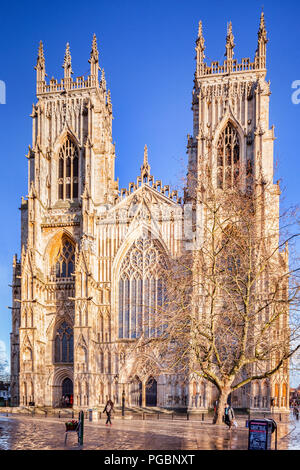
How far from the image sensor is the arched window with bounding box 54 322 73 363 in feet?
134

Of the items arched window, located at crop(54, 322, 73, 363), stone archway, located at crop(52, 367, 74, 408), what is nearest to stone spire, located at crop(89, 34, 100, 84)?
arched window, located at crop(54, 322, 73, 363)

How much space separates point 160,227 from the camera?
1617 inches

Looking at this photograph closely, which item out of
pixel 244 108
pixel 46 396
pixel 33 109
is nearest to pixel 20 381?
pixel 46 396

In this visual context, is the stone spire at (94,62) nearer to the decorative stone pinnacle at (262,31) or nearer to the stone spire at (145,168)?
the stone spire at (145,168)

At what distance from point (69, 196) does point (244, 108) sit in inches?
607

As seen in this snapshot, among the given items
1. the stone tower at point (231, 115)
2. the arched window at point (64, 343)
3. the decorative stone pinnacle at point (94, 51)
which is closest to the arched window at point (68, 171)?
the decorative stone pinnacle at point (94, 51)

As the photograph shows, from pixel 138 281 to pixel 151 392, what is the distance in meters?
7.98

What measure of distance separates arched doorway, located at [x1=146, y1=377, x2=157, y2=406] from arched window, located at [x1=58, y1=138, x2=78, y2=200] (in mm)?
15523

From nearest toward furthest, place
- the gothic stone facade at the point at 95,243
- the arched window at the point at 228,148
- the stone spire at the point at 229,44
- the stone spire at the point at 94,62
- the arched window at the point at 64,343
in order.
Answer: the gothic stone facade at the point at 95,243 < the arched window at the point at 64,343 < the arched window at the point at 228,148 < the stone spire at the point at 229,44 < the stone spire at the point at 94,62

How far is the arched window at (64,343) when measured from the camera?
40906mm

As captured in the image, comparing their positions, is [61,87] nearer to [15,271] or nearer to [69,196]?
[69,196]

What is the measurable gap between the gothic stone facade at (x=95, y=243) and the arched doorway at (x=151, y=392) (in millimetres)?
69

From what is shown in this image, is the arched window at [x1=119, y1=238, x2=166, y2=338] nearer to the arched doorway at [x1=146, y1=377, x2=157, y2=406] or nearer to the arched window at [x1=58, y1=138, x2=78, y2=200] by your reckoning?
the arched doorway at [x1=146, y1=377, x2=157, y2=406]

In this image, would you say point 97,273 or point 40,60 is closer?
point 97,273
